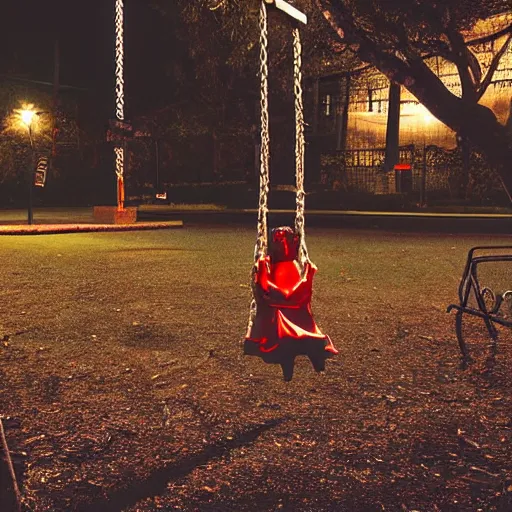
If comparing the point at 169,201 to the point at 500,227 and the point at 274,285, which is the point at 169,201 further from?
the point at 274,285

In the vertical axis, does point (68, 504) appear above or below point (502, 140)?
below

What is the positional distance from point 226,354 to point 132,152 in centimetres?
3665

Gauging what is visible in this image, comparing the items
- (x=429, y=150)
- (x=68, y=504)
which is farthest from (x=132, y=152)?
(x=68, y=504)

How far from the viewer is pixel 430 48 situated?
11117 millimetres

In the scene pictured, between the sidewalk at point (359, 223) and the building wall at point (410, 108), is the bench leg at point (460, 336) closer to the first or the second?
the sidewalk at point (359, 223)

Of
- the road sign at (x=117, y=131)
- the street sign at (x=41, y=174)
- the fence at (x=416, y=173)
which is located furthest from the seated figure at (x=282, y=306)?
the fence at (x=416, y=173)

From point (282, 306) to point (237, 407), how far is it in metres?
0.77

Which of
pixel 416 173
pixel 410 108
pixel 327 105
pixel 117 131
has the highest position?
pixel 327 105

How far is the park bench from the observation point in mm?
7110

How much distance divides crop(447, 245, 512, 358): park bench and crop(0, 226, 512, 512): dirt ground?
0.18 m

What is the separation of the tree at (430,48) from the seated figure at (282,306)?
13.8 ft

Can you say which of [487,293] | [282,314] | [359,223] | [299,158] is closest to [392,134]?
[359,223]

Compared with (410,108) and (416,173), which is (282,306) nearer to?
(416,173)

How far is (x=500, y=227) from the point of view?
23.5 m
